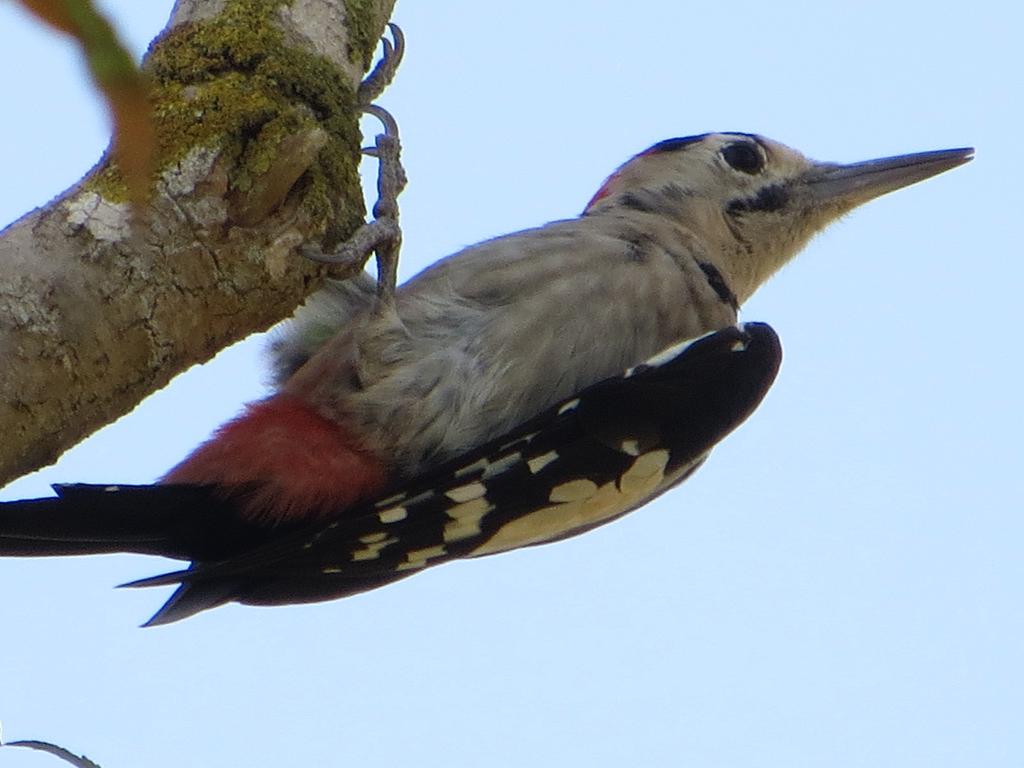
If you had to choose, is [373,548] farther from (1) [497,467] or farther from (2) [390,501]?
(1) [497,467]

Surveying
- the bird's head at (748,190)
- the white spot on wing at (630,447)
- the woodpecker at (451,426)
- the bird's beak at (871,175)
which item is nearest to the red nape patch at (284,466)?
the woodpecker at (451,426)

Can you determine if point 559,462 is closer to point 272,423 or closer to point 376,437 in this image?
point 376,437

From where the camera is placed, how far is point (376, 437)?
2744mm

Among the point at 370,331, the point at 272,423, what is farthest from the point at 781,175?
the point at 272,423

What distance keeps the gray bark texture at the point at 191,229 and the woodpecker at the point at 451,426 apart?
396mm

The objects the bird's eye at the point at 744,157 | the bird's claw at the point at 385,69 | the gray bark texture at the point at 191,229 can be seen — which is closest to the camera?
the gray bark texture at the point at 191,229

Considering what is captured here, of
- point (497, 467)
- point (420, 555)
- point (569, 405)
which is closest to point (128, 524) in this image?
point (420, 555)

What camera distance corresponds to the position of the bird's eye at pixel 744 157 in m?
3.66

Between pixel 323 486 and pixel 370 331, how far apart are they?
36 cm

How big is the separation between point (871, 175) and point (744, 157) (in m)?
0.41

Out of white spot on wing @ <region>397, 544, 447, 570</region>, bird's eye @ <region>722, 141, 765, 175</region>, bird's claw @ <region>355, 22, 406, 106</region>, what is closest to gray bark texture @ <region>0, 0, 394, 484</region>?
bird's claw @ <region>355, 22, 406, 106</region>

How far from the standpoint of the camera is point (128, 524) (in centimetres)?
247

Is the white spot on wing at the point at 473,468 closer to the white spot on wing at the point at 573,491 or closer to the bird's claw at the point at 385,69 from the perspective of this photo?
the white spot on wing at the point at 573,491

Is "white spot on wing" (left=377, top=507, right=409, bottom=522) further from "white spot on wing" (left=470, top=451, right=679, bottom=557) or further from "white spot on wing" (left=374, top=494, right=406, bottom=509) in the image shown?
"white spot on wing" (left=470, top=451, right=679, bottom=557)
